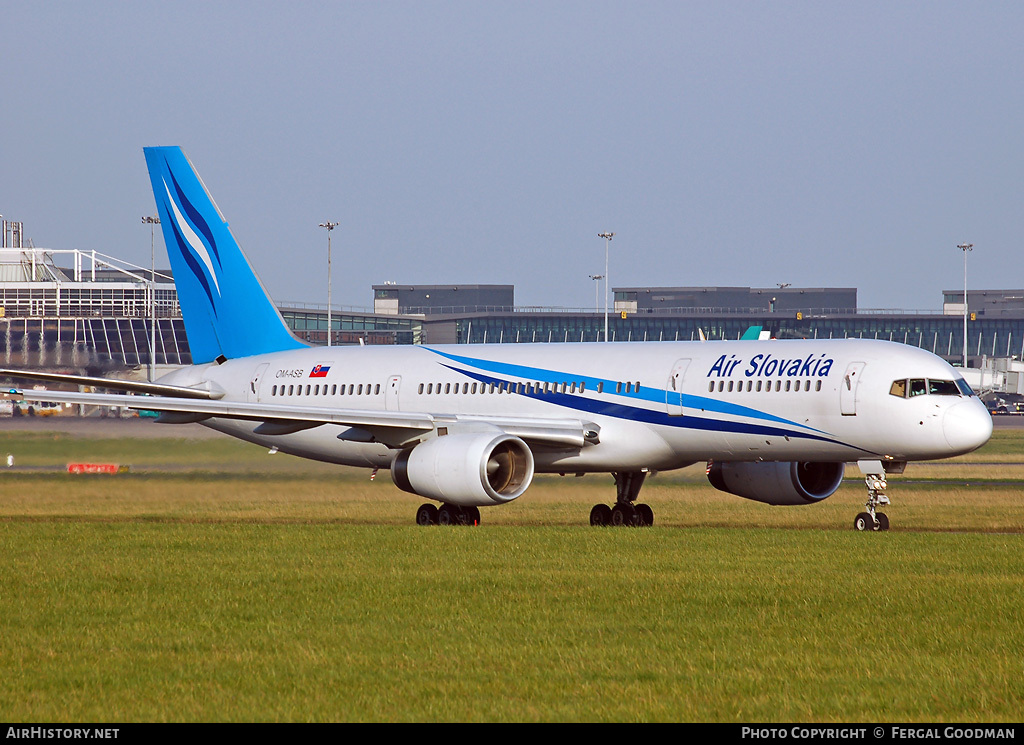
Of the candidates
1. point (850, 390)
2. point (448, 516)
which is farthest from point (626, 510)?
point (850, 390)

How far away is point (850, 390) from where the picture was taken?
92.7ft

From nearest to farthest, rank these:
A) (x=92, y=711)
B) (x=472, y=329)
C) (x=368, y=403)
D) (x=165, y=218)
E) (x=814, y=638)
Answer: (x=92, y=711), (x=814, y=638), (x=368, y=403), (x=165, y=218), (x=472, y=329)

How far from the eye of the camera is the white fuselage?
92.1ft

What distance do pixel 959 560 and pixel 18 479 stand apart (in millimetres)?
23281

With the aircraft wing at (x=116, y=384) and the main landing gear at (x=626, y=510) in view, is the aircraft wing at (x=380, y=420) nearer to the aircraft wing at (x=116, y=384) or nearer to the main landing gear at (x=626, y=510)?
the aircraft wing at (x=116, y=384)

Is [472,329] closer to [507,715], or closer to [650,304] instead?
[650,304]

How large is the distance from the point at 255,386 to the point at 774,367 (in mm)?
13961

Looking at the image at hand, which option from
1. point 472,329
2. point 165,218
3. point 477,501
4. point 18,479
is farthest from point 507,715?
point 472,329

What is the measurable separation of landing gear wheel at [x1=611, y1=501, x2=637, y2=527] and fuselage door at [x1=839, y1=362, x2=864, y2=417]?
545cm

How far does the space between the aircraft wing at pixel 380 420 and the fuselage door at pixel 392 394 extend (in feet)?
9.47

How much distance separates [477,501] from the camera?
1144 inches

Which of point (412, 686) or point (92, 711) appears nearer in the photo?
point (92, 711)

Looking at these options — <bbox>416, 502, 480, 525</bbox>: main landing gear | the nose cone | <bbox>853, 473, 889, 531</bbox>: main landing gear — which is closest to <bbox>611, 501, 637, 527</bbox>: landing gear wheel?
<bbox>416, 502, 480, 525</bbox>: main landing gear

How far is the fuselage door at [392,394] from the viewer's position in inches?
1373
